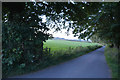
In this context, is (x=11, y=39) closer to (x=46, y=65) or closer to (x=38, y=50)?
(x=38, y=50)

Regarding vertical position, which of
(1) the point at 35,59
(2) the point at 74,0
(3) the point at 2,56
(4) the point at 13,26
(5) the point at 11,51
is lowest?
(1) the point at 35,59

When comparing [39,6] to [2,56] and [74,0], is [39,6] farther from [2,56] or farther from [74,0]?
[2,56]

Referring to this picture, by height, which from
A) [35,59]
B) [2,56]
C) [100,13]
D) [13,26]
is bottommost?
[35,59]

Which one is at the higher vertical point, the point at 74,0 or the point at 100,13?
the point at 74,0

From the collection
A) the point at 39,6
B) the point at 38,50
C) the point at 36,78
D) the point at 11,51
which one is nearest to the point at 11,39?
the point at 11,51

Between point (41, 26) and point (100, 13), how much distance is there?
4.86 meters

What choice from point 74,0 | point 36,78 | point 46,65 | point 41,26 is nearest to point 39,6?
point 41,26

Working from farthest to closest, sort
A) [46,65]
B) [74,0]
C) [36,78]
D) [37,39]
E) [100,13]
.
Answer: [100,13], [74,0], [46,65], [37,39], [36,78]

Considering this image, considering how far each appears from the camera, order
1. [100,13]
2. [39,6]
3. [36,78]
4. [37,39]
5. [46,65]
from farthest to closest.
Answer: [100,13] → [39,6] → [46,65] → [37,39] → [36,78]

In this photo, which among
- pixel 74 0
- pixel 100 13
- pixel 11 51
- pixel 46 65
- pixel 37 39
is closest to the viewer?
pixel 11 51

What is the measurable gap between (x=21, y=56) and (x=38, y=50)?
755 millimetres

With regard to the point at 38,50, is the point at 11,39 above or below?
above

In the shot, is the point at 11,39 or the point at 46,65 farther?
the point at 46,65

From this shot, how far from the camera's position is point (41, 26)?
3.89m
